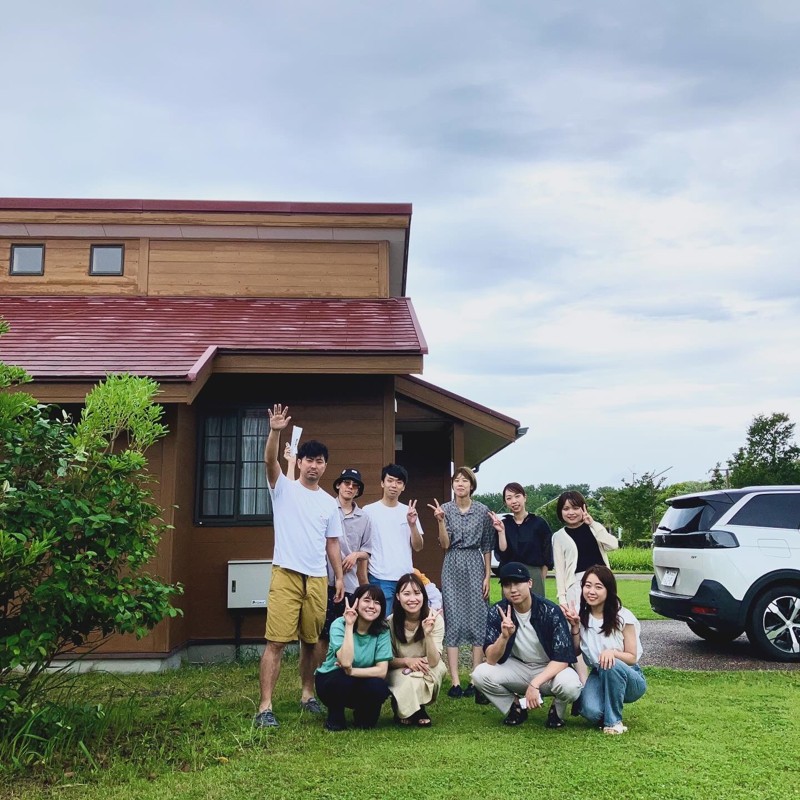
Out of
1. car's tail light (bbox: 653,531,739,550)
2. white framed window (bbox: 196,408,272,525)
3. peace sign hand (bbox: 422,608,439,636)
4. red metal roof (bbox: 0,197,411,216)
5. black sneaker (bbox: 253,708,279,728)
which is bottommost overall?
black sneaker (bbox: 253,708,279,728)

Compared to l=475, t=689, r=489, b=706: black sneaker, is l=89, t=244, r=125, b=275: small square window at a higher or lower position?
higher

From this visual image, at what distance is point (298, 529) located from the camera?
16.9ft

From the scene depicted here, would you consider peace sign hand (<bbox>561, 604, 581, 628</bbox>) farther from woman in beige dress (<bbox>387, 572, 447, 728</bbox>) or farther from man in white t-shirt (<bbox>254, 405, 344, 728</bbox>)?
man in white t-shirt (<bbox>254, 405, 344, 728</bbox>)

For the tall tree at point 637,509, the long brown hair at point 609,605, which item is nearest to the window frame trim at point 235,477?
the long brown hair at point 609,605

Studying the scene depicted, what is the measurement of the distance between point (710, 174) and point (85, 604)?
12.4 m

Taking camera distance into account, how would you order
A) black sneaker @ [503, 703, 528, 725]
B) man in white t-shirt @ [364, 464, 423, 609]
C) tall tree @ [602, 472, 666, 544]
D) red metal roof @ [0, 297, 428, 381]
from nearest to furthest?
black sneaker @ [503, 703, 528, 725] < man in white t-shirt @ [364, 464, 423, 609] < red metal roof @ [0, 297, 428, 381] < tall tree @ [602, 472, 666, 544]

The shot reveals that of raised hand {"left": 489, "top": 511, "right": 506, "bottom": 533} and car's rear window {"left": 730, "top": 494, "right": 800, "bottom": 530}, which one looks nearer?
raised hand {"left": 489, "top": 511, "right": 506, "bottom": 533}

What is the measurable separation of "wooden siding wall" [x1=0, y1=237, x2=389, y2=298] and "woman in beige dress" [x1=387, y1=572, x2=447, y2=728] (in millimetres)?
6157

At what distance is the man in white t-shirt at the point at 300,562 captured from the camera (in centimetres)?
504

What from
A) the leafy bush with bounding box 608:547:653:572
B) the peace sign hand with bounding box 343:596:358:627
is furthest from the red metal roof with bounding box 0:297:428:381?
the leafy bush with bounding box 608:547:653:572

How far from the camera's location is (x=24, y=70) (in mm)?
10961

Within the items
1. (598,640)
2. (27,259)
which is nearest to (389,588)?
(598,640)

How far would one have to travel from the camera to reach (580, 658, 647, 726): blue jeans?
4684 millimetres

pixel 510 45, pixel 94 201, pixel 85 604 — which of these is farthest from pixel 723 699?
pixel 94 201
